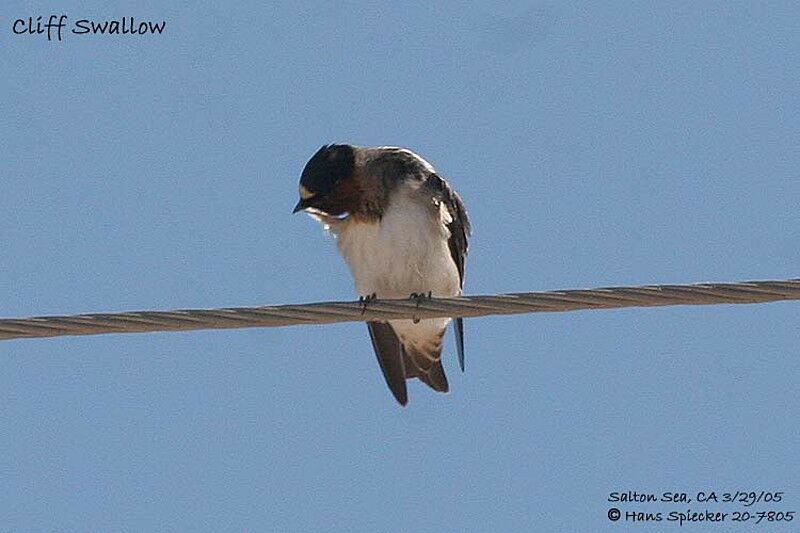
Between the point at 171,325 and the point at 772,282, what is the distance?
1908mm

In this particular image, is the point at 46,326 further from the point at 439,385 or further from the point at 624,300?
the point at 439,385

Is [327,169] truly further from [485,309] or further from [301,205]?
[485,309]

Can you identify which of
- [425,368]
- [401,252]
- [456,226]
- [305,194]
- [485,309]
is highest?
[305,194]

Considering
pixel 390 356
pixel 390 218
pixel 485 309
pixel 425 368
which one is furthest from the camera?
pixel 425 368

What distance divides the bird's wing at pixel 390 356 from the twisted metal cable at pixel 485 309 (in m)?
2.76

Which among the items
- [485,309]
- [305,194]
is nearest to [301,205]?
[305,194]

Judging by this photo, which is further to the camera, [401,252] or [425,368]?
[425,368]

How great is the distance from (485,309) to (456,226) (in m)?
2.55

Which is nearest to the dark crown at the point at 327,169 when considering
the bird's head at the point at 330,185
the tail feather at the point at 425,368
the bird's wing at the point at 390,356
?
the bird's head at the point at 330,185

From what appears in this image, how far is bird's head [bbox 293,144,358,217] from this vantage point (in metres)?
7.60

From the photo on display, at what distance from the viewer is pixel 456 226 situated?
7.81m

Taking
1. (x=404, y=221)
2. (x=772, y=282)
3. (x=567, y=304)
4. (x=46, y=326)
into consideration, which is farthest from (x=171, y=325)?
(x=404, y=221)

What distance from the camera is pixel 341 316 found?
5371mm

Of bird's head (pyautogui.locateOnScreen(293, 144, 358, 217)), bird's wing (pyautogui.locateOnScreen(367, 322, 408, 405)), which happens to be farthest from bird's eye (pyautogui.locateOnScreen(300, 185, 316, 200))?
bird's wing (pyautogui.locateOnScreen(367, 322, 408, 405))
